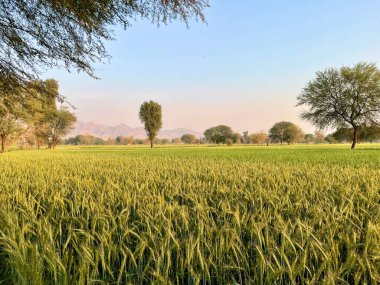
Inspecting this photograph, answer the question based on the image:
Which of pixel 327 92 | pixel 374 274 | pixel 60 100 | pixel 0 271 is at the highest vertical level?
pixel 327 92

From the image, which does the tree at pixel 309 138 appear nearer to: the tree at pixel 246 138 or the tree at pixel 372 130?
the tree at pixel 246 138

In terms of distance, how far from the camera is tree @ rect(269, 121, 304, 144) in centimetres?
11119

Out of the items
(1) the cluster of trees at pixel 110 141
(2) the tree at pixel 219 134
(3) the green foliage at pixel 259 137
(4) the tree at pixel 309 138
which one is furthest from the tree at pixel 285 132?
(1) the cluster of trees at pixel 110 141

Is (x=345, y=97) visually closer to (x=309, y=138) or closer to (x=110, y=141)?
(x=309, y=138)

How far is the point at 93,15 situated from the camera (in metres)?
5.21

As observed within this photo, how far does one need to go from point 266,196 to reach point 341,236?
1.31m

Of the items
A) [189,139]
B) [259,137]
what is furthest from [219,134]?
[189,139]

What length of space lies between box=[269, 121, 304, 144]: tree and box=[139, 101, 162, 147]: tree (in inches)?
2407

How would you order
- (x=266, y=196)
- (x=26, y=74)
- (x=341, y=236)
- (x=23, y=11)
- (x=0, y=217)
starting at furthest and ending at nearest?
(x=26, y=74) → (x=23, y=11) → (x=266, y=196) → (x=0, y=217) → (x=341, y=236)

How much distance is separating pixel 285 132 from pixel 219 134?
28.7 meters

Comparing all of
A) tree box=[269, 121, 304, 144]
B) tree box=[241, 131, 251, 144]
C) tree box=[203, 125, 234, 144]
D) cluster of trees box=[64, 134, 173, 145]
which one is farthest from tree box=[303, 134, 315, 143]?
cluster of trees box=[64, 134, 173, 145]

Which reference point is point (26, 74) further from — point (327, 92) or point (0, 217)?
point (327, 92)

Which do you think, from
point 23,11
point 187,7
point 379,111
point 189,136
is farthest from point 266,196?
point 189,136

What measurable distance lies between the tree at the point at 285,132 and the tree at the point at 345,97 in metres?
76.9
